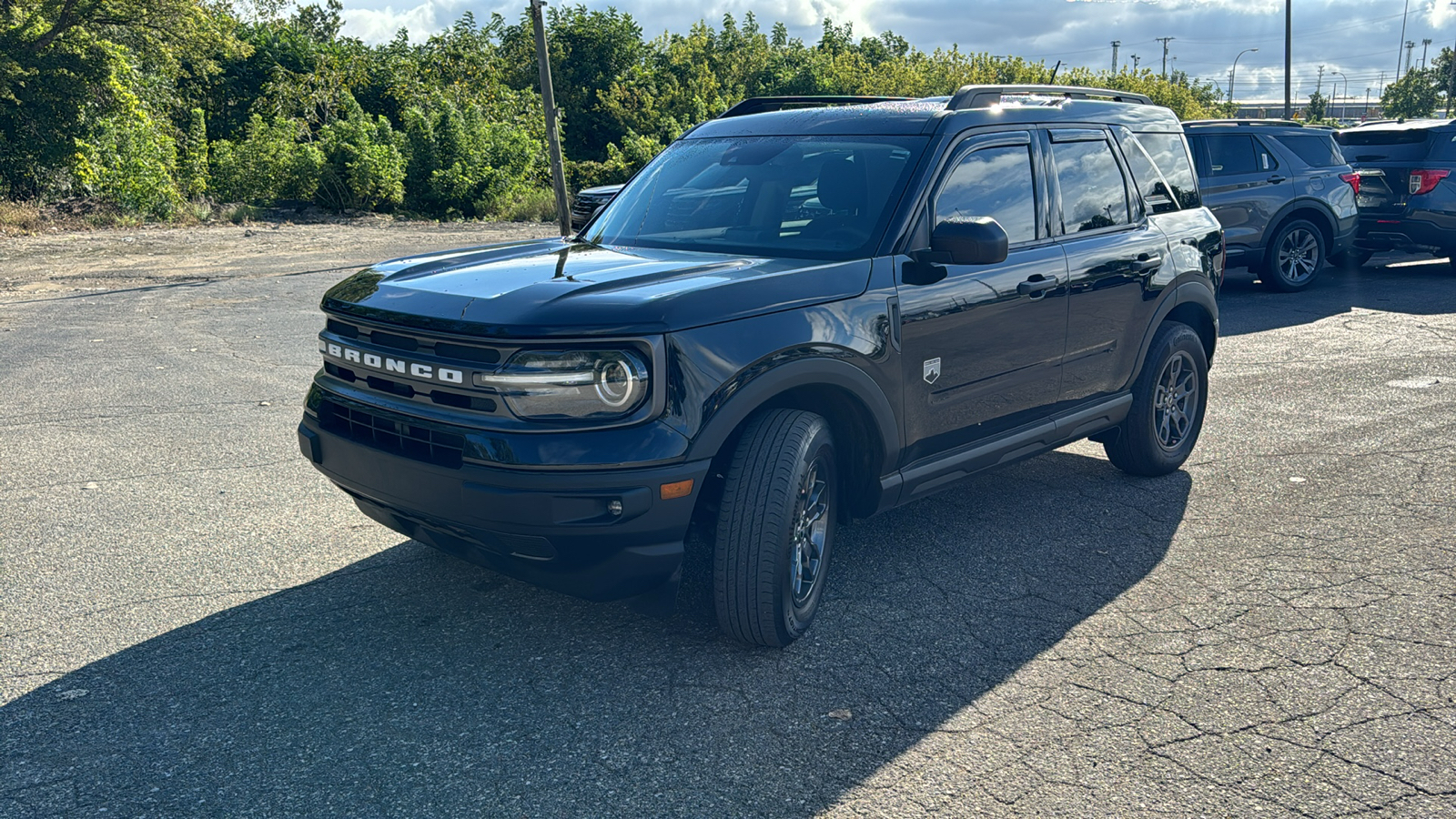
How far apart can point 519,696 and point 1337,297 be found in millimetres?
11527

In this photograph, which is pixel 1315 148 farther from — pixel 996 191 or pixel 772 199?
pixel 772 199

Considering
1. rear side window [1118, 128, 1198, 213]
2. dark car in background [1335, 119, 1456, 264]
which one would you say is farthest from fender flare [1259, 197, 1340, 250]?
rear side window [1118, 128, 1198, 213]

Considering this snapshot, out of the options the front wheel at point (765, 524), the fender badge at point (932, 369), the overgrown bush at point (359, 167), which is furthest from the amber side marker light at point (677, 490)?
the overgrown bush at point (359, 167)

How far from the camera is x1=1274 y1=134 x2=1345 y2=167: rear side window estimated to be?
480 inches

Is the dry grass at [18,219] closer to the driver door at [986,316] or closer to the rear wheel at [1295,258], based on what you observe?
the rear wheel at [1295,258]

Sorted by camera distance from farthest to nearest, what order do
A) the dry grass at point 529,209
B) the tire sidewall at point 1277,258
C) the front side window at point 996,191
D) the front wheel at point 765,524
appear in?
the dry grass at point 529,209 → the tire sidewall at point 1277,258 → the front side window at point 996,191 → the front wheel at point 765,524

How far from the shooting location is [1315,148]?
1238 centimetres

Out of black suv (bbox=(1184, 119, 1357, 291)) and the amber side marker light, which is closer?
the amber side marker light

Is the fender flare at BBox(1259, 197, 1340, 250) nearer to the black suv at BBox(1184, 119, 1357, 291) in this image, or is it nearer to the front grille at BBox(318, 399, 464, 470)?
the black suv at BBox(1184, 119, 1357, 291)

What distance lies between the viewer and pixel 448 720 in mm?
3322

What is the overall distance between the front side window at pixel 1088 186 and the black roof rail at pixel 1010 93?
0.30 meters

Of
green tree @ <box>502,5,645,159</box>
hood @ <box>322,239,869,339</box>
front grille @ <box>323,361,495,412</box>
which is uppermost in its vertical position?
green tree @ <box>502,5,645,159</box>

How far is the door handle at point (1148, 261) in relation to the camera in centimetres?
521

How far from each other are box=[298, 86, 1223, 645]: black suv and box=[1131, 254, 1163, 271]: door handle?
13 millimetres
